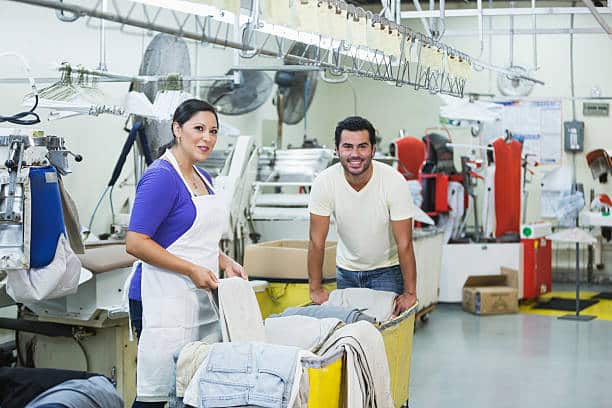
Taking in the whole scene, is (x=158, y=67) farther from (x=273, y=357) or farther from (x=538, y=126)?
(x=538, y=126)

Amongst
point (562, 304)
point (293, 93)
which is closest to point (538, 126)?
point (562, 304)

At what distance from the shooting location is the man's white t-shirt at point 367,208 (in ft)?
14.0

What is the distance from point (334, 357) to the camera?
3.04 metres

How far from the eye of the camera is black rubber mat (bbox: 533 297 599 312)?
8672 mm

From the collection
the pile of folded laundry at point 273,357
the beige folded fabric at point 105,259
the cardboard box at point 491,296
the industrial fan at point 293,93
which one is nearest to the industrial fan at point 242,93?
the industrial fan at point 293,93

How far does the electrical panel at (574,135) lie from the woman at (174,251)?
26.3 ft

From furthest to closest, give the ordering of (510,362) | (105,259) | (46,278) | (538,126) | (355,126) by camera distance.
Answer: (538,126) < (510,362) < (105,259) < (355,126) < (46,278)

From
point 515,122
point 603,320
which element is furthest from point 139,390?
point 515,122

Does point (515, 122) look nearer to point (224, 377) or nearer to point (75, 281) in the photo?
point (75, 281)

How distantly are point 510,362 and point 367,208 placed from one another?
252 centimetres

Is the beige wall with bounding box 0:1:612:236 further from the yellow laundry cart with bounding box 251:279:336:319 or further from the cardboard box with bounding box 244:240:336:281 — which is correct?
the yellow laundry cart with bounding box 251:279:336:319

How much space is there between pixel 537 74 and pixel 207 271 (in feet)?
27.4

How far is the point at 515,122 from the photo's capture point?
1080 cm

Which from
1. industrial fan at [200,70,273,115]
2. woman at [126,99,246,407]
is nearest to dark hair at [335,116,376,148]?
woman at [126,99,246,407]
